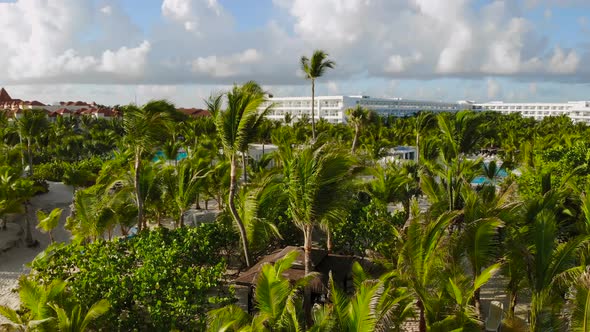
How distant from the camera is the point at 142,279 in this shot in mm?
7328

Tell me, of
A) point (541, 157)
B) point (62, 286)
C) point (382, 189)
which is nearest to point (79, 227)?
point (62, 286)

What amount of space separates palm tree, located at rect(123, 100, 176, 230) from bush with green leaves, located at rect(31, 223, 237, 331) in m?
2.11

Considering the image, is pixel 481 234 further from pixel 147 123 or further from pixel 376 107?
pixel 376 107

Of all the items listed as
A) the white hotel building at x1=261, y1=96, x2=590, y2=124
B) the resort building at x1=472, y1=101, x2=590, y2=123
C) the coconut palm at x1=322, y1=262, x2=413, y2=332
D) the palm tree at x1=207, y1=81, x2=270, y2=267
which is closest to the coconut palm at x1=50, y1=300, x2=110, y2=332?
the coconut palm at x1=322, y1=262, x2=413, y2=332

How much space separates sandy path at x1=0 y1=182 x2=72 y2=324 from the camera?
35.1 ft

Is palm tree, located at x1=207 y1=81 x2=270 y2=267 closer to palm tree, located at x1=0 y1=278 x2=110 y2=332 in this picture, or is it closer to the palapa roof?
the palapa roof

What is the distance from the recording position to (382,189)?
12.3m

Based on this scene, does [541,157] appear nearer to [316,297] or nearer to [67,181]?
[316,297]

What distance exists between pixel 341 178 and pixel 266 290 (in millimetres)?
2193

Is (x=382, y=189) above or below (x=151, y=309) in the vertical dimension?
above

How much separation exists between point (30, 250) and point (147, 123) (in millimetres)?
8492

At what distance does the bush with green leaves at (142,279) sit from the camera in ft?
23.0

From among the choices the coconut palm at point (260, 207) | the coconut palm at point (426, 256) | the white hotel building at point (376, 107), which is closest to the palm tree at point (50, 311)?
the coconut palm at point (260, 207)

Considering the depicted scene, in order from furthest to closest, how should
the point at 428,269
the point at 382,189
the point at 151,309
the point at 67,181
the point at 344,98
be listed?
the point at 344,98 → the point at 67,181 → the point at 382,189 → the point at 151,309 → the point at 428,269
